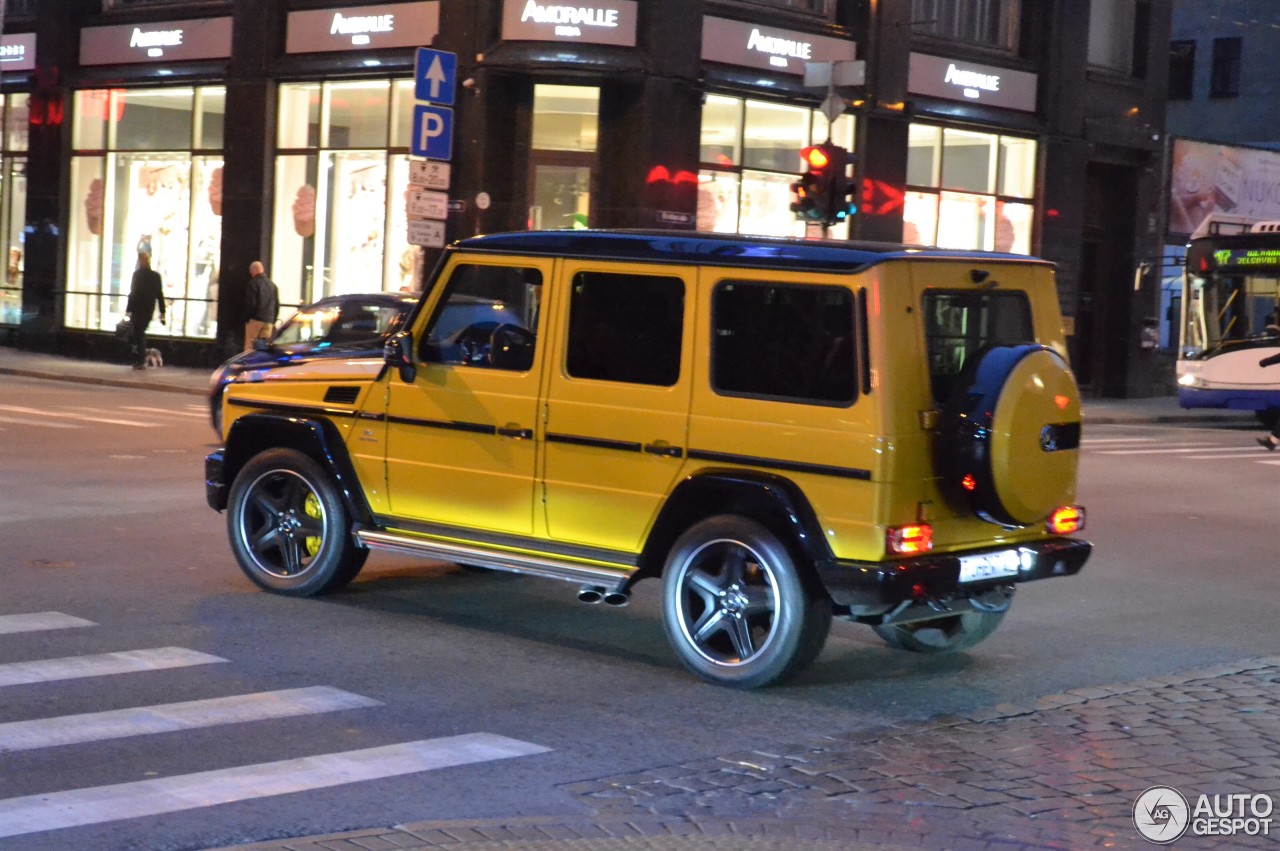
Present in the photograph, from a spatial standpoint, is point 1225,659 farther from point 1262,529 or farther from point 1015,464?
point 1262,529

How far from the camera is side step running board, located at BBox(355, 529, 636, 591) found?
27.2ft

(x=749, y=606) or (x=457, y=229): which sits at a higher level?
(x=457, y=229)

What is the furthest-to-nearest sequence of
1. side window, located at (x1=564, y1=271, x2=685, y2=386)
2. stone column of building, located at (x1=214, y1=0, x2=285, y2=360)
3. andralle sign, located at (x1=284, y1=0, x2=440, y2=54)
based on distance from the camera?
stone column of building, located at (x1=214, y1=0, x2=285, y2=360)
andralle sign, located at (x1=284, y1=0, x2=440, y2=54)
side window, located at (x1=564, y1=271, x2=685, y2=386)

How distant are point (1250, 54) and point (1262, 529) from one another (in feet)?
140

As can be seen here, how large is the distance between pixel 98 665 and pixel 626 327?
2.80 meters

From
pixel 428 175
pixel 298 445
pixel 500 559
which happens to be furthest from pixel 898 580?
pixel 428 175

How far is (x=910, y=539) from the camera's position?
7.62m

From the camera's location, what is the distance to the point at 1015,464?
7.66 meters

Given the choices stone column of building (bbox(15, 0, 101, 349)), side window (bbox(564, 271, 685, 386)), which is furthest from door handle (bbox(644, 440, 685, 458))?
stone column of building (bbox(15, 0, 101, 349))

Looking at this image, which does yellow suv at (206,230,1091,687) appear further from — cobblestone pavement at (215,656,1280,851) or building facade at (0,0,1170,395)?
building facade at (0,0,1170,395)

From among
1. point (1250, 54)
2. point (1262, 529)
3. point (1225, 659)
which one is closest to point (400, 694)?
point (1225, 659)

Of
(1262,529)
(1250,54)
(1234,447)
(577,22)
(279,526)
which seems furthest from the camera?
(1250,54)

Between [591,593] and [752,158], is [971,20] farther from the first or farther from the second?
[591,593]

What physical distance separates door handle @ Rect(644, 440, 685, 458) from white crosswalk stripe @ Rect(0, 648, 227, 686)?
2129 millimetres
